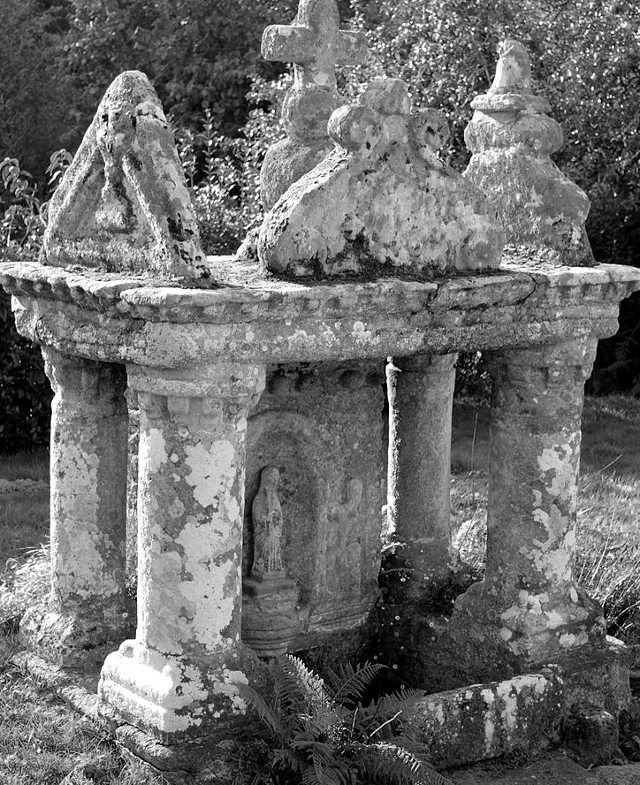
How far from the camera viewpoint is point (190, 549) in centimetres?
569

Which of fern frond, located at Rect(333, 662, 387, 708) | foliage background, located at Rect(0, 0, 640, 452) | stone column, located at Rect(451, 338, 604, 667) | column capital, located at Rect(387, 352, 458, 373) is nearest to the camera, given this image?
fern frond, located at Rect(333, 662, 387, 708)

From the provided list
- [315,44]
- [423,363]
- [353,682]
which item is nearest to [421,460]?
[423,363]

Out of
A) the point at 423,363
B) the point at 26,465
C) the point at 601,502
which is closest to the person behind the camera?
the point at 423,363

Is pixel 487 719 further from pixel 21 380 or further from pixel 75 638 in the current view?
pixel 21 380

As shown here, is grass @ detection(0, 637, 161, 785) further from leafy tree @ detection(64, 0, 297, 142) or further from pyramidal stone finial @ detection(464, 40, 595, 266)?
leafy tree @ detection(64, 0, 297, 142)

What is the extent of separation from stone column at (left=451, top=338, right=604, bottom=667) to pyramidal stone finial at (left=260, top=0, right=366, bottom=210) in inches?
57.9

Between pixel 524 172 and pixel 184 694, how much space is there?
10.4 ft

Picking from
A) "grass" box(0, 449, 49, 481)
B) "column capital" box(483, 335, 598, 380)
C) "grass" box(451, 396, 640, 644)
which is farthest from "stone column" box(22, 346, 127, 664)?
"grass" box(0, 449, 49, 481)

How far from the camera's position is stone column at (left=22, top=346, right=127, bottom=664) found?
6.56 m

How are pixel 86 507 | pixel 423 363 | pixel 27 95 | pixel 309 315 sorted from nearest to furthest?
pixel 309 315 → pixel 86 507 → pixel 423 363 → pixel 27 95

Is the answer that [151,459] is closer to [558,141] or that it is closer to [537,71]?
[558,141]

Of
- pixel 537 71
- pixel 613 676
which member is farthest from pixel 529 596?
pixel 537 71

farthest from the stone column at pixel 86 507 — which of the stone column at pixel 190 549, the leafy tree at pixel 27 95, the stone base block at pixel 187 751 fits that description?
the leafy tree at pixel 27 95

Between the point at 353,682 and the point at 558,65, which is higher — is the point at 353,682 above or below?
below
